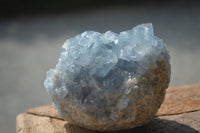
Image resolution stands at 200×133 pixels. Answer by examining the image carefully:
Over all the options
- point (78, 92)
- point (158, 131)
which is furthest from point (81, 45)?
point (158, 131)

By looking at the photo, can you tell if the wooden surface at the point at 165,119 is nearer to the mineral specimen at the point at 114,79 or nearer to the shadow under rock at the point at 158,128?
the shadow under rock at the point at 158,128

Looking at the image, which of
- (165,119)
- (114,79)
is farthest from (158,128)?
(114,79)

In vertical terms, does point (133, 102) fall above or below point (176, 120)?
above

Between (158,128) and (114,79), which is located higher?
(114,79)

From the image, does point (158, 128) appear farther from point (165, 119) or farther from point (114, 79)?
point (114, 79)

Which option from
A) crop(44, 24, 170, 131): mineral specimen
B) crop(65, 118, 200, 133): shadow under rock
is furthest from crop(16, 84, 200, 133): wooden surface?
crop(44, 24, 170, 131): mineral specimen

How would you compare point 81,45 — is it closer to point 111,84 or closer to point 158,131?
point 111,84
